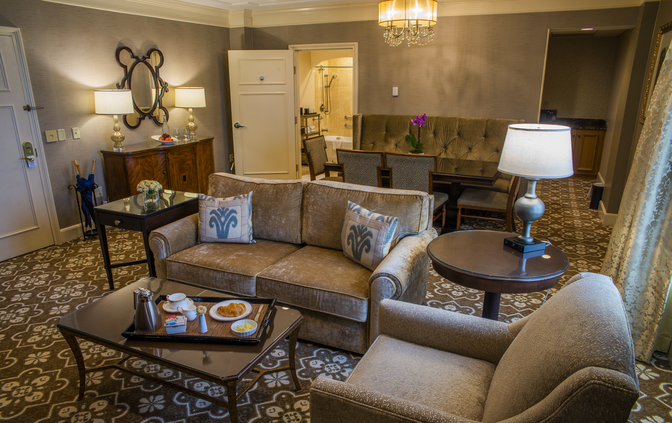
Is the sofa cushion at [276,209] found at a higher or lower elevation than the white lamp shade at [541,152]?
lower

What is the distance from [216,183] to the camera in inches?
129

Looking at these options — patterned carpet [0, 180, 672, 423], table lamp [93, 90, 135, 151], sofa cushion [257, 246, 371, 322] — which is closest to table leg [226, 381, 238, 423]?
patterned carpet [0, 180, 672, 423]

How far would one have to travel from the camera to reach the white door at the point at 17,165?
144 inches

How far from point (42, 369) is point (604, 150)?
7.31m

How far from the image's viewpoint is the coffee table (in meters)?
1.68

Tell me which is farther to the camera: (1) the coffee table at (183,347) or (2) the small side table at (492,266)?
(2) the small side table at (492,266)

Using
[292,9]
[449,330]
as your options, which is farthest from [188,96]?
[449,330]

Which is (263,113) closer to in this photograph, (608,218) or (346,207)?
(346,207)

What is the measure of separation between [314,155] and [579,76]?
17.1ft

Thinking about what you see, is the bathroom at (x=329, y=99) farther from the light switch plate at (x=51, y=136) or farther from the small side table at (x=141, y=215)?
the small side table at (x=141, y=215)

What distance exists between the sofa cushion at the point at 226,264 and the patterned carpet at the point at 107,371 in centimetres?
47

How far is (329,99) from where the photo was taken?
8.58m

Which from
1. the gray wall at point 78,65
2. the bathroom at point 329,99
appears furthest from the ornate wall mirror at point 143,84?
the bathroom at point 329,99

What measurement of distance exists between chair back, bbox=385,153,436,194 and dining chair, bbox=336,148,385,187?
0.10 meters
